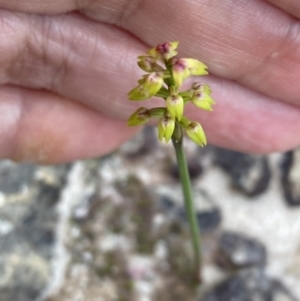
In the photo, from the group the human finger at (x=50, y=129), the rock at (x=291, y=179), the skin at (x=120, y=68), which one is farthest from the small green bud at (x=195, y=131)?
the rock at (x=291, y=179)

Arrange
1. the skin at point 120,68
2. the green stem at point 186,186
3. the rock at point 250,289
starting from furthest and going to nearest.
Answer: the rock at point 250,289 → the skin at point 120,68 → the green stem at point 186,186

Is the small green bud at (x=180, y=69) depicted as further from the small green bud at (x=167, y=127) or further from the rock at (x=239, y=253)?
the rock at (x=239, y=253)

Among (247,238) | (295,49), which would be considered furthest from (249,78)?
(247,238)

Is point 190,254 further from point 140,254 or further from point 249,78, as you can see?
point 249,78

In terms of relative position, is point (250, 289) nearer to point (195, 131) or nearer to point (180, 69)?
point (195, 131)

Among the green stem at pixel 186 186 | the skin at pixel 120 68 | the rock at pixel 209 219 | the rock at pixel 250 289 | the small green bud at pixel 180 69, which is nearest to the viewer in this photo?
the small green bud at pixel 180 69

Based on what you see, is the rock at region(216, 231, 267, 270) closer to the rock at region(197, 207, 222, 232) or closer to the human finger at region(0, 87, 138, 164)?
the rock at region(197, 207, 222, 232)

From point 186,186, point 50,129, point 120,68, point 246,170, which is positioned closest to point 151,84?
point 186,186

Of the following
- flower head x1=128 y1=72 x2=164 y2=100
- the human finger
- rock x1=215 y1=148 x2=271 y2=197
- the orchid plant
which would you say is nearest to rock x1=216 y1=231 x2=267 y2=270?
rock x1=215 y1=148 x2=271 y2=197
